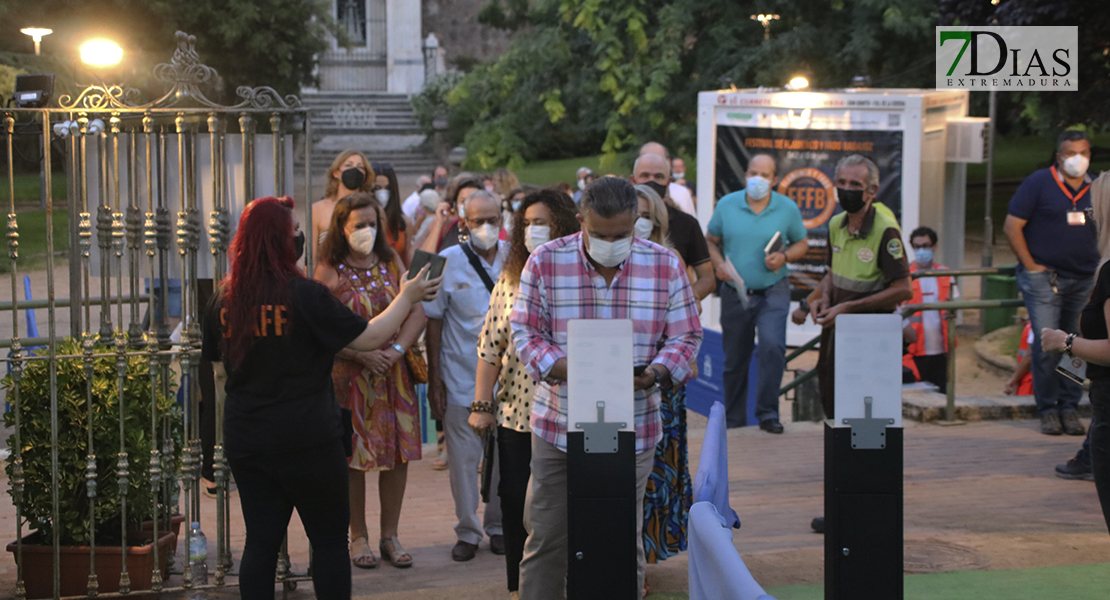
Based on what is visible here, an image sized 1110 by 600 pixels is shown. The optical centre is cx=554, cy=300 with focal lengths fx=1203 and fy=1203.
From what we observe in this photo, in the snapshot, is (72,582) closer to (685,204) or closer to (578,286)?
(578,286)

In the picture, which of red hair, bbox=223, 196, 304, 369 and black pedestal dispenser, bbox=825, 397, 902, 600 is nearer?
black pedestal dispenser, bbox=825, 397, 902, 600

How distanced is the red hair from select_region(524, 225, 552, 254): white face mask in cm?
117

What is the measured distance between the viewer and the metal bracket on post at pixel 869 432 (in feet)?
12.0

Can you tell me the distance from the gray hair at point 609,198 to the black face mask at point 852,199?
94.0 inches

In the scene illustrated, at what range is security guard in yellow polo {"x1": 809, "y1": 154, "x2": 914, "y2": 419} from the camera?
627 cm

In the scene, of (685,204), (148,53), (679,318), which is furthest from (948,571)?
(148,53)

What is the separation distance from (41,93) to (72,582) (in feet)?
6.68

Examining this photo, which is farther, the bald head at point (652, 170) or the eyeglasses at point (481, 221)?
the bald head at point (652, 170)

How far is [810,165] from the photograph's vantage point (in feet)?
41.9

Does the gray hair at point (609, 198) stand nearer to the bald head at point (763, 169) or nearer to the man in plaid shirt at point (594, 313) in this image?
the man in plaid shirt at point (594, 313)

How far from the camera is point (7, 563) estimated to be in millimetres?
5625

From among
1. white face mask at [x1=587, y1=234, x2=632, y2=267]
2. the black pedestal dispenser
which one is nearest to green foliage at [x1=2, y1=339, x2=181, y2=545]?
white face mask at [x1=587, y1=234, x2=632, y2=267]

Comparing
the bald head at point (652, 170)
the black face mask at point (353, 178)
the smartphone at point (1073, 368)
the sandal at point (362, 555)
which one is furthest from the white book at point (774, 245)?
the sandal at point (362, 555)

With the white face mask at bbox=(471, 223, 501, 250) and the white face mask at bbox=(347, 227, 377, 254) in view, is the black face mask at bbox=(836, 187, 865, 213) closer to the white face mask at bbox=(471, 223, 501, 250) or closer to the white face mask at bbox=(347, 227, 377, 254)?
the white face mask at bbox=(471, 223, 501, 250)
